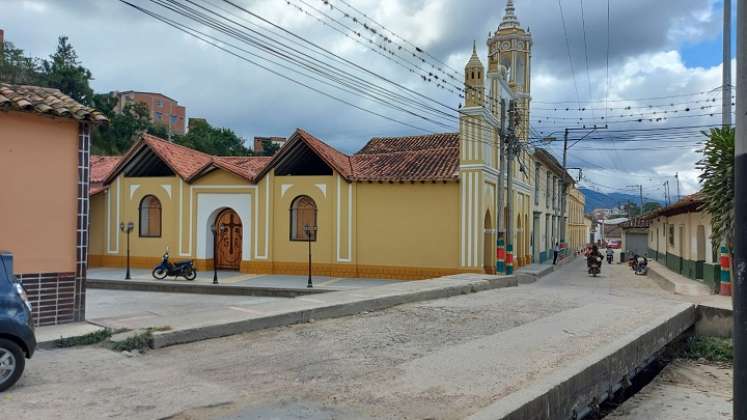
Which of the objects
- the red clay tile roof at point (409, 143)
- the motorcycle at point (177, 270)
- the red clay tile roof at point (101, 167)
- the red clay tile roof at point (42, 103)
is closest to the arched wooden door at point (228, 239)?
the motorcycle at point (177, 270)

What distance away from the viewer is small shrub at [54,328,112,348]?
7539 mm

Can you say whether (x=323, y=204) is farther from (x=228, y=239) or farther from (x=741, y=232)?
(x=741, y=232)

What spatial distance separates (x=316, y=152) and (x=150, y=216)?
8284mm

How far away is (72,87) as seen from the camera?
151 feet

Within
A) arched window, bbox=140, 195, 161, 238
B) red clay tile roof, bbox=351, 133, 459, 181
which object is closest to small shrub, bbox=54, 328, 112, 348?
red clay tile roof, bbox=351, 133, 459, 181

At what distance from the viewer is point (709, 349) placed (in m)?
10.6

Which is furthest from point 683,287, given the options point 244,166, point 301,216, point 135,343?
point 244,166

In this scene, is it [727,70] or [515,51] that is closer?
[727,70]

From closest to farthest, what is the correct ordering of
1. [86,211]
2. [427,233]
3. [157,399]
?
[157,399]
[86,211]
[427,233]

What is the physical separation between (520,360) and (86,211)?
22.8 ft

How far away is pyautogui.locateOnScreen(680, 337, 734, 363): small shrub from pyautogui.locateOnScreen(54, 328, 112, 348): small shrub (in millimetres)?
10039

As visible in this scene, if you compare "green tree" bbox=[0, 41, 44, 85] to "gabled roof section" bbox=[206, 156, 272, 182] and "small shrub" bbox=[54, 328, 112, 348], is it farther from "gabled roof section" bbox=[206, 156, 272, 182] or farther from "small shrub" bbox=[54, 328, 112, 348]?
"small shrub" bbox=[54, 328, 112, 348]

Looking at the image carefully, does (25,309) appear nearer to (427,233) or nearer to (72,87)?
(427,233)

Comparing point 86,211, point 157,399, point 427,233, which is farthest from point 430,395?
point 427,233
